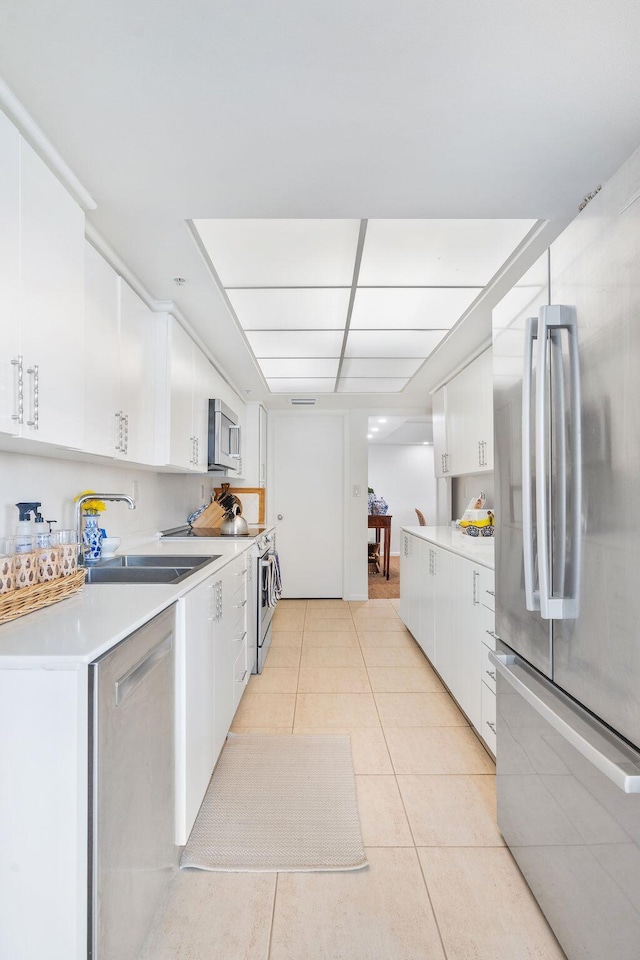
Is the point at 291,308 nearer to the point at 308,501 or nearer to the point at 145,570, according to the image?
the point at 145,570

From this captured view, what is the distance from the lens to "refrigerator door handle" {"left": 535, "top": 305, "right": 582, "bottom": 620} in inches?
47.2

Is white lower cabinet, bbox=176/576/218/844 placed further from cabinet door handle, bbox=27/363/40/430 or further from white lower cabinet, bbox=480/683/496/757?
white lower cabinet, bbox=480/683/496/757

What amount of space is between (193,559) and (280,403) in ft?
11.0

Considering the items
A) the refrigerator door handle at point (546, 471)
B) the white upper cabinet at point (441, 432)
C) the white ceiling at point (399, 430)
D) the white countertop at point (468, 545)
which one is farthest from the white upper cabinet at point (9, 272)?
the white ceiling at point (399, 430)

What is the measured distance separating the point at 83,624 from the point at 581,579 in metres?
1.16

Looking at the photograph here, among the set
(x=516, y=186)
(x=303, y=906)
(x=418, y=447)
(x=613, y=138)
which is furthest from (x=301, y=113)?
(x=418, y=447)

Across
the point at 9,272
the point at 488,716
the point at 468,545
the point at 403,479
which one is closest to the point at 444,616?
the point at 468,545

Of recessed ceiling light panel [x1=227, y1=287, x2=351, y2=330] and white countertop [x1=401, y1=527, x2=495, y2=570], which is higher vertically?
recessed ceiling light panel [x1=227, y1=287, x2=351, y2=330]

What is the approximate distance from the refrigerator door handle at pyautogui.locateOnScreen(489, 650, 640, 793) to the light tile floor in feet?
1.99

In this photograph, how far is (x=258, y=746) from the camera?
2367 millimetres

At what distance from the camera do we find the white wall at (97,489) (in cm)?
179

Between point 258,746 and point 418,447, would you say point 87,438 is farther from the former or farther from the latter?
point 418,447

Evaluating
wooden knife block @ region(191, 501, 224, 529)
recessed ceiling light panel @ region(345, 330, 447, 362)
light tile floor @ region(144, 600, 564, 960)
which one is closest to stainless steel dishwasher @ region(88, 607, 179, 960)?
light tile floor @ region(144, 600, 564, 960)

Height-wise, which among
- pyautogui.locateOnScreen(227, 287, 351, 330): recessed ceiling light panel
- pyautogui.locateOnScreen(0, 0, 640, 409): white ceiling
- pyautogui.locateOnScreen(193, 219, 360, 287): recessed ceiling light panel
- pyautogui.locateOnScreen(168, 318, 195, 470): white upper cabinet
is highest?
pyautogui.locateOnScreen(193, 219, 360, 287): recessed ceiling light panel
